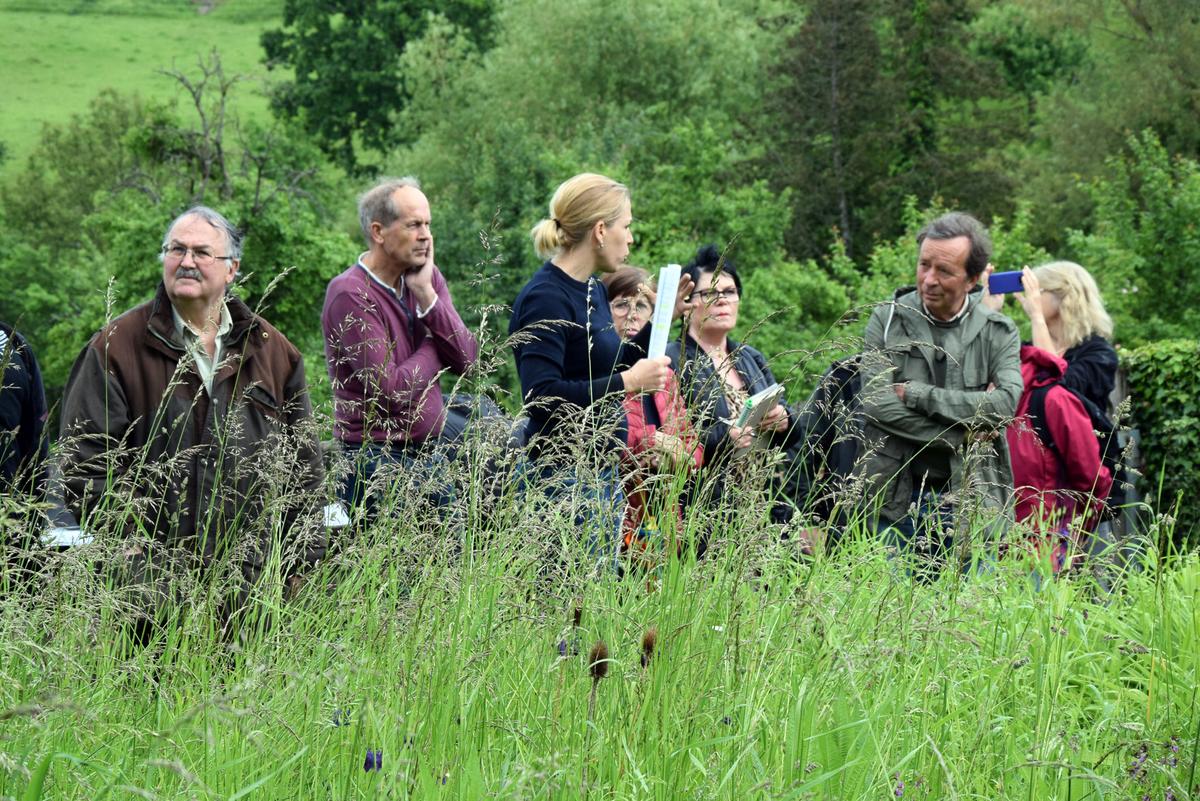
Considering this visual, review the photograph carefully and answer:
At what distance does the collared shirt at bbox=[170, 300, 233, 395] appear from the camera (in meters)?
4.30

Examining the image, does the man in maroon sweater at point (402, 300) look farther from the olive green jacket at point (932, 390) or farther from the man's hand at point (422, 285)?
the olive green jacket at point (932, 390)

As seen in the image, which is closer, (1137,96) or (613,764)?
(613,764)

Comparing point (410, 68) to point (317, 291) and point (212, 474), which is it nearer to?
point (317, 291)

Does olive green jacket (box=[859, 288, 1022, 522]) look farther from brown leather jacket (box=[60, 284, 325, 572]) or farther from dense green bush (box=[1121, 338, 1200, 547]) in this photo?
dense green bush (box=[1121, 338, 1200, 547])

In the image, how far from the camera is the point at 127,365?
4211 mm

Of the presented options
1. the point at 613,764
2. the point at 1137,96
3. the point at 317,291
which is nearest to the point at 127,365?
the point at 613,764

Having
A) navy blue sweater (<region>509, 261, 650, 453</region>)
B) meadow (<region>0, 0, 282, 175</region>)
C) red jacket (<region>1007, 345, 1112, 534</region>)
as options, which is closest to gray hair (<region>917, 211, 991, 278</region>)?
red jacket (<region>1007, 345, 1112, 534</region>)

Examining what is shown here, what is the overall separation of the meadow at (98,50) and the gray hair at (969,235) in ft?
193

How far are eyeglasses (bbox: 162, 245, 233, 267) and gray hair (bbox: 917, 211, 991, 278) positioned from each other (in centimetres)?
277

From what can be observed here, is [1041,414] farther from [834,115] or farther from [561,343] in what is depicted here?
[834,115]

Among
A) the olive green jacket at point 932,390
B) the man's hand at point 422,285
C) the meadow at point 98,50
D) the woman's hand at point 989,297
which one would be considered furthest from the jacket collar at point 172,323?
the meadow at point 98,50

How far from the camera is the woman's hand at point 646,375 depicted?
13.6ft

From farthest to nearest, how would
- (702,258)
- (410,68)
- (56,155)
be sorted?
(56,155)
(410,68)
(702,258)

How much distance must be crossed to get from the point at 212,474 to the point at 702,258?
224cm
